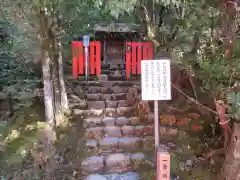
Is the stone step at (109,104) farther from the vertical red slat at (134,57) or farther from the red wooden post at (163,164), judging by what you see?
the red wooden post at (163,164)

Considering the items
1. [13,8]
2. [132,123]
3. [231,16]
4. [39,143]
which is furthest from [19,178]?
[231,16]

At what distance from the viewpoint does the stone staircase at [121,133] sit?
4.76 m

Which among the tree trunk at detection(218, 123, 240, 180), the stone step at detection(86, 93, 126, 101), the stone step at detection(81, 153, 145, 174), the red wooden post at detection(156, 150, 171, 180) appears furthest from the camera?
the stone step at detection(86, 93, 126, 101)

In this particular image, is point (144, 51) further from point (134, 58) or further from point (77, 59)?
point (77, 59)

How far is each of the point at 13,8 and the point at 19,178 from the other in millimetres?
3662

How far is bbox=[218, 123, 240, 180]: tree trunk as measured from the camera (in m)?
3.83

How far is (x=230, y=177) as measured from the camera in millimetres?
3955

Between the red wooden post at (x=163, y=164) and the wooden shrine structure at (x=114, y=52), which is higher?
the wooden shrine structure at (x=114, y=52)

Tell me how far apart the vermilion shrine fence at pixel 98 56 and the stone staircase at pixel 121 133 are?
1.92 m

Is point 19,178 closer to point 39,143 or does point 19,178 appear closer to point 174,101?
point 39,143

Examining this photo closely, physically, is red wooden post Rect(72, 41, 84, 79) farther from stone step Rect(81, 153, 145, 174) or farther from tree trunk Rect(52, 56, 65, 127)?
stone step Rect(81, 153, 145, 174)

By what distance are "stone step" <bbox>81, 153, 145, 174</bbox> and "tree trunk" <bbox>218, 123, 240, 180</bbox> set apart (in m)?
1.60

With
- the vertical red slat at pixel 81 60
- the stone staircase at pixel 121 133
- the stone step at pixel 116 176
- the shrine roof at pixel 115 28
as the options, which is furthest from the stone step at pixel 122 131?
the shrine roof at pixel 115 28

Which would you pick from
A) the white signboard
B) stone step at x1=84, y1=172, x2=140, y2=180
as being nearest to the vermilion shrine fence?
stone step at x1=84, y1=172, x2=140, y2=180
